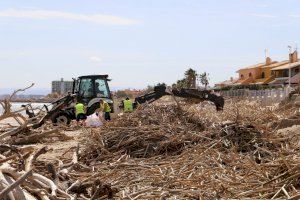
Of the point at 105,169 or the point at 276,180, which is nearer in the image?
the point at 276,180

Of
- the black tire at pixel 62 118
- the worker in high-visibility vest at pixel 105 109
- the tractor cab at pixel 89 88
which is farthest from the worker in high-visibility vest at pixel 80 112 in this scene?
the tractor cab at pixel 89 88

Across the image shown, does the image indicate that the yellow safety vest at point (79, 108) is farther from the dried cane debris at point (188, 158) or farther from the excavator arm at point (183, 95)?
the dried cane debris at point (188, 158)

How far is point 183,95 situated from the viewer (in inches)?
696

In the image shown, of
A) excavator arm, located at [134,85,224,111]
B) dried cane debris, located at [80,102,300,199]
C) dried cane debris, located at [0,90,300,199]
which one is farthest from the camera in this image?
excavator arm, located at [134,85,224,111]

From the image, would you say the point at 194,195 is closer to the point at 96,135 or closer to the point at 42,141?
the point at 96,135

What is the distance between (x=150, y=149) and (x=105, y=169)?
1690 millimetres

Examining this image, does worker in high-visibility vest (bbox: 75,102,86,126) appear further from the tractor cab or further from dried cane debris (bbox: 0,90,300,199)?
dried cane debris (bbox: 0,90,300,199)

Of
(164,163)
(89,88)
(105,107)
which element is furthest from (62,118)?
(164,163)

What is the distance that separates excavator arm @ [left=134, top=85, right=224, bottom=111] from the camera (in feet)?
56.1

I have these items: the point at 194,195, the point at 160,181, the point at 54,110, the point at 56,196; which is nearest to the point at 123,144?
the point at 160,181

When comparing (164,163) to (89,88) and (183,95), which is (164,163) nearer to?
(183,95)

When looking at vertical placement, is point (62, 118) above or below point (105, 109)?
below

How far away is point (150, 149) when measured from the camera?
1030 cm

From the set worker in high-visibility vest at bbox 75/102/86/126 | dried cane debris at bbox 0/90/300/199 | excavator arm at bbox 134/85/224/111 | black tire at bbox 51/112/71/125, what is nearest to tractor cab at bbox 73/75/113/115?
black tire at bbox 51/112/71/125
